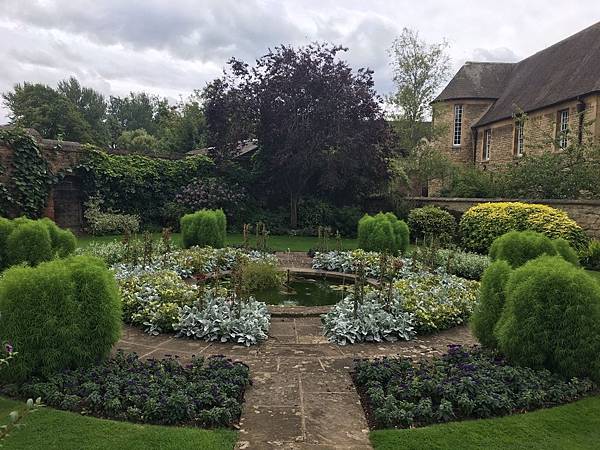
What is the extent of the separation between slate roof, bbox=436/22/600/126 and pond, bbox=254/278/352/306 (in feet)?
57.8

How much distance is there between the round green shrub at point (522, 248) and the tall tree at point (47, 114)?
115ft

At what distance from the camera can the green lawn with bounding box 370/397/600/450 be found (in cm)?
311

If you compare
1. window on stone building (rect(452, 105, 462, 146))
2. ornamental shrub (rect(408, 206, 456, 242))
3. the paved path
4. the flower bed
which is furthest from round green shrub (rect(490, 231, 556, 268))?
window on stone building (rect(452, 105, 462, 146))

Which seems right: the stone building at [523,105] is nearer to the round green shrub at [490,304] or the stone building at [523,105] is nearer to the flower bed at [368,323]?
the flower bed at [368,323]

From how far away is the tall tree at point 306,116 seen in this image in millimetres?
16625

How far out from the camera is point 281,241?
50.4 ft

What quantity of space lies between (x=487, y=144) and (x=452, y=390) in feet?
93.4

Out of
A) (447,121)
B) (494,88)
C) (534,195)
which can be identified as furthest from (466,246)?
(494,88)

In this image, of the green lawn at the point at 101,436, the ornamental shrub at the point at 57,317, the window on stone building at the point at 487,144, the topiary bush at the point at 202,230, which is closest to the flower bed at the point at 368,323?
the green lawn at the point at 101,436

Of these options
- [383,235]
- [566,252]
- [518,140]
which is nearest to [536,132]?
[518,140]

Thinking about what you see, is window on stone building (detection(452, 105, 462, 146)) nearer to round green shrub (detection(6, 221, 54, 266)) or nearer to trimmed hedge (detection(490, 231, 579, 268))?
trimmed hedge (detection(490, 231, 579, 268))

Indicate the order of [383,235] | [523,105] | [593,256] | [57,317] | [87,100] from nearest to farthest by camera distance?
[57,317] → [593,256] → [383,235] → [523,105] → [87,100]

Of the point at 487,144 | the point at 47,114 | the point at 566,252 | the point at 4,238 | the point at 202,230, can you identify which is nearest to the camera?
the point at 566,252

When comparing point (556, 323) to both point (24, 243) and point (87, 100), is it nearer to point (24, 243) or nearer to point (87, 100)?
point (24, 243)
